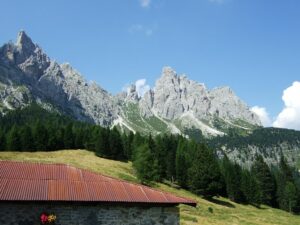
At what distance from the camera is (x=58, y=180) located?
25.5 m

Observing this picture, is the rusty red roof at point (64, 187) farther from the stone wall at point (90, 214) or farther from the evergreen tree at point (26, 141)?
the evergreen tree at point (26, 141)

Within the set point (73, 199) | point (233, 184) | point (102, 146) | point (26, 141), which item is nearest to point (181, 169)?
point (233, 184)

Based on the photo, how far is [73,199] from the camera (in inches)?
915

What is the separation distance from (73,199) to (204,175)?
64.5 metres

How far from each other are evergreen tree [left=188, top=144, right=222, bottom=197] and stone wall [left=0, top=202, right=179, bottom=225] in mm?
57803

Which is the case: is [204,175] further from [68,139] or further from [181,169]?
[68,139]

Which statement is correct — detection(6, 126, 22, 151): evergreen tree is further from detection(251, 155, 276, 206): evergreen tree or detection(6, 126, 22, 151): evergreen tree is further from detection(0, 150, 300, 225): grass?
detection(251, 155, 276, 206): evergreen tree

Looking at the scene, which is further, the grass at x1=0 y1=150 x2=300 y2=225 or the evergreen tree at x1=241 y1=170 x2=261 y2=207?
the evergreen tree at x1=241 y1=170 x2=261 y2=207

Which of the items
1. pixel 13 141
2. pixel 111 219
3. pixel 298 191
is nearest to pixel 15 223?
pixel 111 219

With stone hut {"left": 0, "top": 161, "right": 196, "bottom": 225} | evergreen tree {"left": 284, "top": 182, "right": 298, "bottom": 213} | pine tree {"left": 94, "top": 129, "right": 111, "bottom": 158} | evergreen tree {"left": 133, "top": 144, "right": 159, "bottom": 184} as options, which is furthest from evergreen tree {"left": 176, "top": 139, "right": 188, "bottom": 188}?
stone hut {"left": 0, "top": 161, "right": 196, "bottom": 225}

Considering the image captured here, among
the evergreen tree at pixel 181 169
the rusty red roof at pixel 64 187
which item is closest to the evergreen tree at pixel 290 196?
the evergreen tree at pixel 181 169

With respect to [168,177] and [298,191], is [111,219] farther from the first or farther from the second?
[298,191]

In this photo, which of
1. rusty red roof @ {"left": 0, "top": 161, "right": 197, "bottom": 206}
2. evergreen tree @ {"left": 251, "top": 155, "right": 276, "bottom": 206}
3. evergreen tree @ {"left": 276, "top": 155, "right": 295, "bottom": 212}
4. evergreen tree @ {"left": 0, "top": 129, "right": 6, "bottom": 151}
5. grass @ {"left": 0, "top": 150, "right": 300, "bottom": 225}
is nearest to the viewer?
rusty red roof @ {"left": 0, "top": 161, "right": 197, "bottom": 206}

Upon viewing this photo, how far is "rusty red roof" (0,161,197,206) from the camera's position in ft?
76.1
